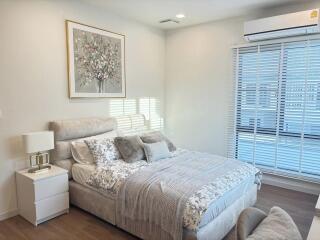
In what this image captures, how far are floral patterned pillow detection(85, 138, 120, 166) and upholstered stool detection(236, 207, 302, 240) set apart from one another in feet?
6.88

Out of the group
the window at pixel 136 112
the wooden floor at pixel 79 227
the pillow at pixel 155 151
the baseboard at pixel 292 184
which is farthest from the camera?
the window at pixel 136 112

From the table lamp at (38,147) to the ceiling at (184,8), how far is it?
2.01m

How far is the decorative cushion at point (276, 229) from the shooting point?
116 centimetres

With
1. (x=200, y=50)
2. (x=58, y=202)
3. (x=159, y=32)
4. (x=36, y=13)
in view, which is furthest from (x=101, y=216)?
(x=159, y=32)

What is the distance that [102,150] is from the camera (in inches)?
123

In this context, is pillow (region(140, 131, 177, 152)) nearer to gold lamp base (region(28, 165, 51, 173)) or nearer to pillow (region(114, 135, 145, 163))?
pillow (region(114, 135, 145, 163))

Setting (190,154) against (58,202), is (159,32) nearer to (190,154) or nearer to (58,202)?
(190,154)

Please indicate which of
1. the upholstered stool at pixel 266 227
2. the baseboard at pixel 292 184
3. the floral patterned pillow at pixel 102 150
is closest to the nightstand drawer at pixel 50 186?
the floral patterned pillow at pixel 102 150

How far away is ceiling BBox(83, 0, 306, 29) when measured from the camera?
135 inches

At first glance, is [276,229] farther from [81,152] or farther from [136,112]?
[136,112]

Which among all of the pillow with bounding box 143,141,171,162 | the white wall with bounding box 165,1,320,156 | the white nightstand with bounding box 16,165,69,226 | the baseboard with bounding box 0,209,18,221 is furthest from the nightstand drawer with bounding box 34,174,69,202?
the white wall with bounding box 165,1,320,156

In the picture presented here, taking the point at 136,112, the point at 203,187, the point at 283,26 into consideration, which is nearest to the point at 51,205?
the point at 203,187

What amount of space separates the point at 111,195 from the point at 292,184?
112 inches

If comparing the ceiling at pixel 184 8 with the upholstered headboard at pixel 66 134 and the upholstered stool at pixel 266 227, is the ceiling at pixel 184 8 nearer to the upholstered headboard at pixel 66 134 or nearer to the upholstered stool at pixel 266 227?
the upholstered headboard at pixel 66 134
